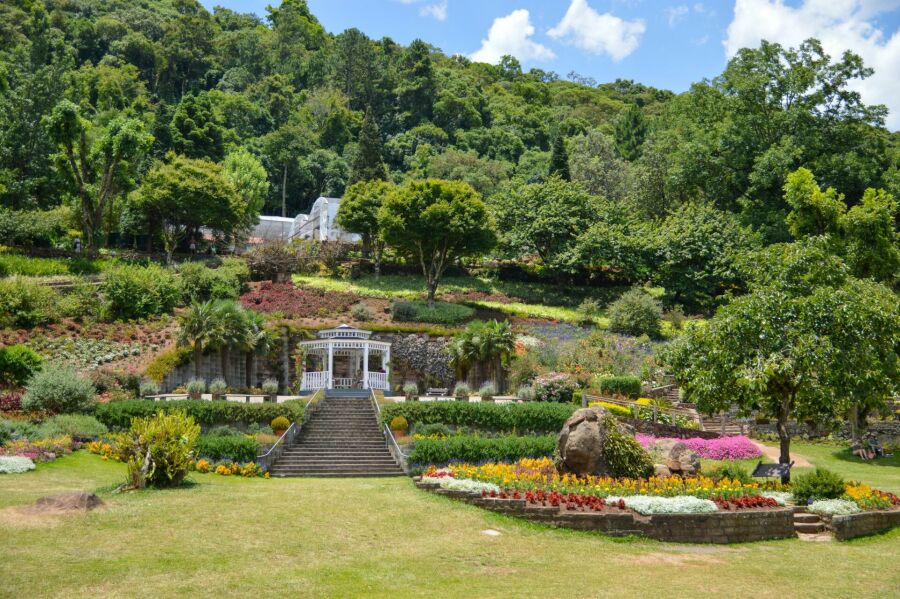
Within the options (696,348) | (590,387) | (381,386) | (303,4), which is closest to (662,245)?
(590,387)

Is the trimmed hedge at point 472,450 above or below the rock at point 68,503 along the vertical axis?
below

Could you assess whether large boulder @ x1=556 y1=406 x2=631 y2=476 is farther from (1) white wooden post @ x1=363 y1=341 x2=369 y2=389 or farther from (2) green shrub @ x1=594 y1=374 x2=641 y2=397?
(1) white wooden post @ x1=363 y1=341 x2=369 y2=389

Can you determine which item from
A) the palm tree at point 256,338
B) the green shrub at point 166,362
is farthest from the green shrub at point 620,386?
the green shrub at point 166,362

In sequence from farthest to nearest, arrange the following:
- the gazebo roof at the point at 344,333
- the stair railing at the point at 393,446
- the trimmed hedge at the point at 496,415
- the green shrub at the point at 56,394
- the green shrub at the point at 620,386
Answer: the gazebo roof at the point at 344,333, the green shrub at the point at 620,386, the trimmed hedge at the point at 496,415, the green shrub at the point at 56,394, the stair railing at the point at 393,446

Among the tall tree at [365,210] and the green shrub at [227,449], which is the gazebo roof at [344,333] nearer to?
the green shrub at [227,449]

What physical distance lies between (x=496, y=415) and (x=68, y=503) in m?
15.9

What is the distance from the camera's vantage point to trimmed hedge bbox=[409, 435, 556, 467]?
2252cm

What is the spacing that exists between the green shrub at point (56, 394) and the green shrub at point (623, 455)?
17404 mm

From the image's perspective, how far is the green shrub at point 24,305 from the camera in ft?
111

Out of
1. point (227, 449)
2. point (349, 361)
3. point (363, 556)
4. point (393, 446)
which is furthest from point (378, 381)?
point (363, 556)

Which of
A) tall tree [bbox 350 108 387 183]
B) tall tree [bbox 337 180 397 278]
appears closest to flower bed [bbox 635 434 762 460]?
tall tree [bbox 337 180 397 278]

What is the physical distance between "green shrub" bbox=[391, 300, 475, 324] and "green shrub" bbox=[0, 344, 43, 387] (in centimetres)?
1951

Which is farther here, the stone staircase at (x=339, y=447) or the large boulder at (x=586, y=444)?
the stone staircase at (x=339, y=447)

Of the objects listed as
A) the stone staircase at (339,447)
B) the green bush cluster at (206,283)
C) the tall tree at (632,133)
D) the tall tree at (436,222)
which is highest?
the tall tree at (632,133)
